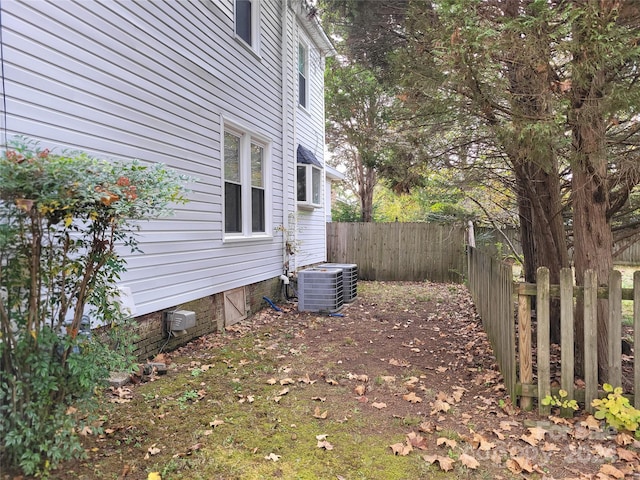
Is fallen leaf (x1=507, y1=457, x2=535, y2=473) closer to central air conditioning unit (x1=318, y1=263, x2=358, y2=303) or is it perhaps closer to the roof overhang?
central air conditioning unit (x1=318, y1=263, x2=358, y2=303)

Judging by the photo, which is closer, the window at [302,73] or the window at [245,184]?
the window at [245,184]

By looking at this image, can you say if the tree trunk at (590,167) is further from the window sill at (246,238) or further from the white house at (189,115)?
the window sill at (246,238)

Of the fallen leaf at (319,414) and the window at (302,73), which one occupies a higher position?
the window at (302,73)

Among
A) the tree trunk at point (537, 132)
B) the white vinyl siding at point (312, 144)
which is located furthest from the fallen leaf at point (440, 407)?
the white vinyl siding at point (312, 144)

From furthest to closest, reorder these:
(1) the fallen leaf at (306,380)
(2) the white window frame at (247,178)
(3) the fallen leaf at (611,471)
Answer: (2) the white window frame at (247,178) → (1) the fallen leaf at (306,380) → (3) the fallen leaf at (611,471)

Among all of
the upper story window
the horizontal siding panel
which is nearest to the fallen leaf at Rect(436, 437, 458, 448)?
the horizontal siding panel

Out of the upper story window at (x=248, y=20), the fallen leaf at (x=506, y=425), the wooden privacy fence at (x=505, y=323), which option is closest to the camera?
the fallen leaf at (x=506, y=425)

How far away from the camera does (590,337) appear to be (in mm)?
3596

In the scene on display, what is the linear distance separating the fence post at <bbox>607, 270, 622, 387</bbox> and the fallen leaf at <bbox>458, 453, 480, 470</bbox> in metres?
1.57

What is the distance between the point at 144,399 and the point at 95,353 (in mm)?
1389

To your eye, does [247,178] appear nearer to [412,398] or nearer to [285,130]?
[285,130]

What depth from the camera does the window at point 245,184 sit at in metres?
7.17

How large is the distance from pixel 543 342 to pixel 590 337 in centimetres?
36

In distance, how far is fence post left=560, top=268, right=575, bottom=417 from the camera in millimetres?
3570
